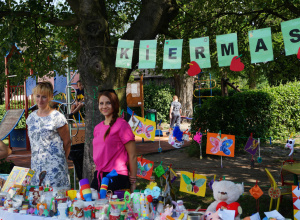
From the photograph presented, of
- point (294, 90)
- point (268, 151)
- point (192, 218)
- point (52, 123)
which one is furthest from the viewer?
point (294, 90)

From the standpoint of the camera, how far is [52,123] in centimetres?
338

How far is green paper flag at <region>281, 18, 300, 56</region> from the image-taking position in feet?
11.4

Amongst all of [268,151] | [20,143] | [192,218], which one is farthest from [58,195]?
[20,143]

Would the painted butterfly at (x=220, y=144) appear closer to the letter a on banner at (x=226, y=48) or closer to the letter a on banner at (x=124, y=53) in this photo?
the letter a on banner at (x=226, y=48)

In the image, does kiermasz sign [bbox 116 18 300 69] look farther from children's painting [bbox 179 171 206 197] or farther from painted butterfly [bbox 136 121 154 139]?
children's painting [bbox 179 171 206 197]

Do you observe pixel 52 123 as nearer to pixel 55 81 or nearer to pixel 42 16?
pixel 42 16

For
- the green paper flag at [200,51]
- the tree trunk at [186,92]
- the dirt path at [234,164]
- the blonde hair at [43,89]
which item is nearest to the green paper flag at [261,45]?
the green paper flag at [200,51]

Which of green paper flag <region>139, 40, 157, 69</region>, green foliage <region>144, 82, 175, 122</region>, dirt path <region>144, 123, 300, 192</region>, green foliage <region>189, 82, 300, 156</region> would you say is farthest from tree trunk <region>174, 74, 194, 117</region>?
green paper flag <region>139, 40, 157, 69</region>

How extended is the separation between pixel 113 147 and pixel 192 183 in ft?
3.72

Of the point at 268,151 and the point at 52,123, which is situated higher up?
the point at 52,123

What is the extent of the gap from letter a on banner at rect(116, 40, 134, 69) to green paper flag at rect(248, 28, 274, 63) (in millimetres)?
1577

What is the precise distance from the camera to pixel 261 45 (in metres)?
3.70

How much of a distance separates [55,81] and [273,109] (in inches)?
333

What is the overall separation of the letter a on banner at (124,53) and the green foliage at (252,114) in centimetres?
411
